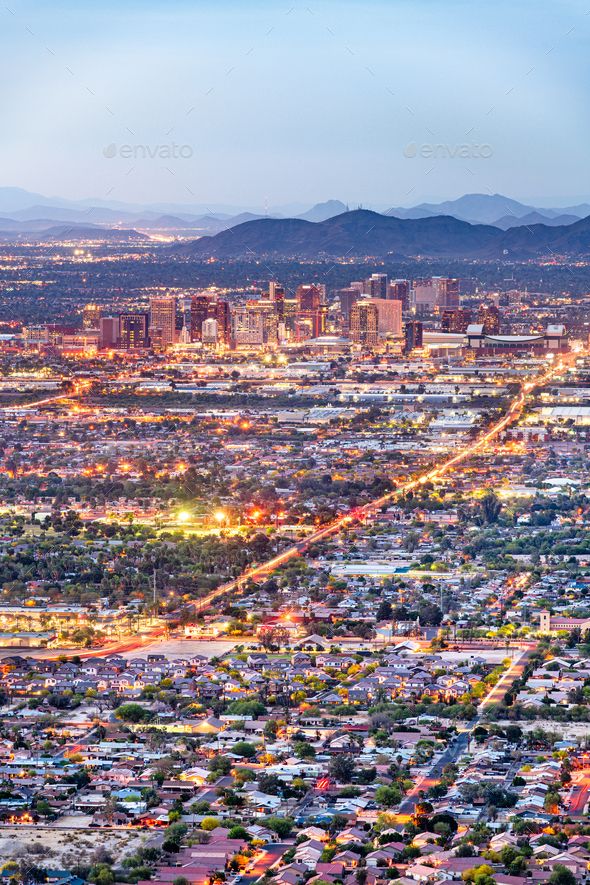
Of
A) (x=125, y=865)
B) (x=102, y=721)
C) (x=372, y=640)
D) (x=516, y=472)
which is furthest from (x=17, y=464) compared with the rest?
(x=125, y=865)

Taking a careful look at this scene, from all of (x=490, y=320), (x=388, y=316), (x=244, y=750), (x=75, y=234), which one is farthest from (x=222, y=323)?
(x=75, y=234)

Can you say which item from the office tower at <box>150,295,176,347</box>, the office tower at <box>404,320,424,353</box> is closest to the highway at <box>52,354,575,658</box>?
the office tower at <box>404,320,424,353</box>

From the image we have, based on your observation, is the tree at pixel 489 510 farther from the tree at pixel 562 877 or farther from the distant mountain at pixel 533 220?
the distant mountain at pixel 533 220

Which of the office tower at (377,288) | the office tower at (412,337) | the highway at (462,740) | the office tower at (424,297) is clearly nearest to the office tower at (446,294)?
the office tower at (424,297)

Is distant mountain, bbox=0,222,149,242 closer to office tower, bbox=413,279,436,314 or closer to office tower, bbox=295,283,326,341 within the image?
office tower, bbox=413,279,436,314

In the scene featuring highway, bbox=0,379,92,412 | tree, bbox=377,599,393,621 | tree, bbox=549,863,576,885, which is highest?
tree, bbox=377,599,393,621

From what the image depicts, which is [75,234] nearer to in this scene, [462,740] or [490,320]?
[490,320]

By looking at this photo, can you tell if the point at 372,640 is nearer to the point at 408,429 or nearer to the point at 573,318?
the point at 408,429
